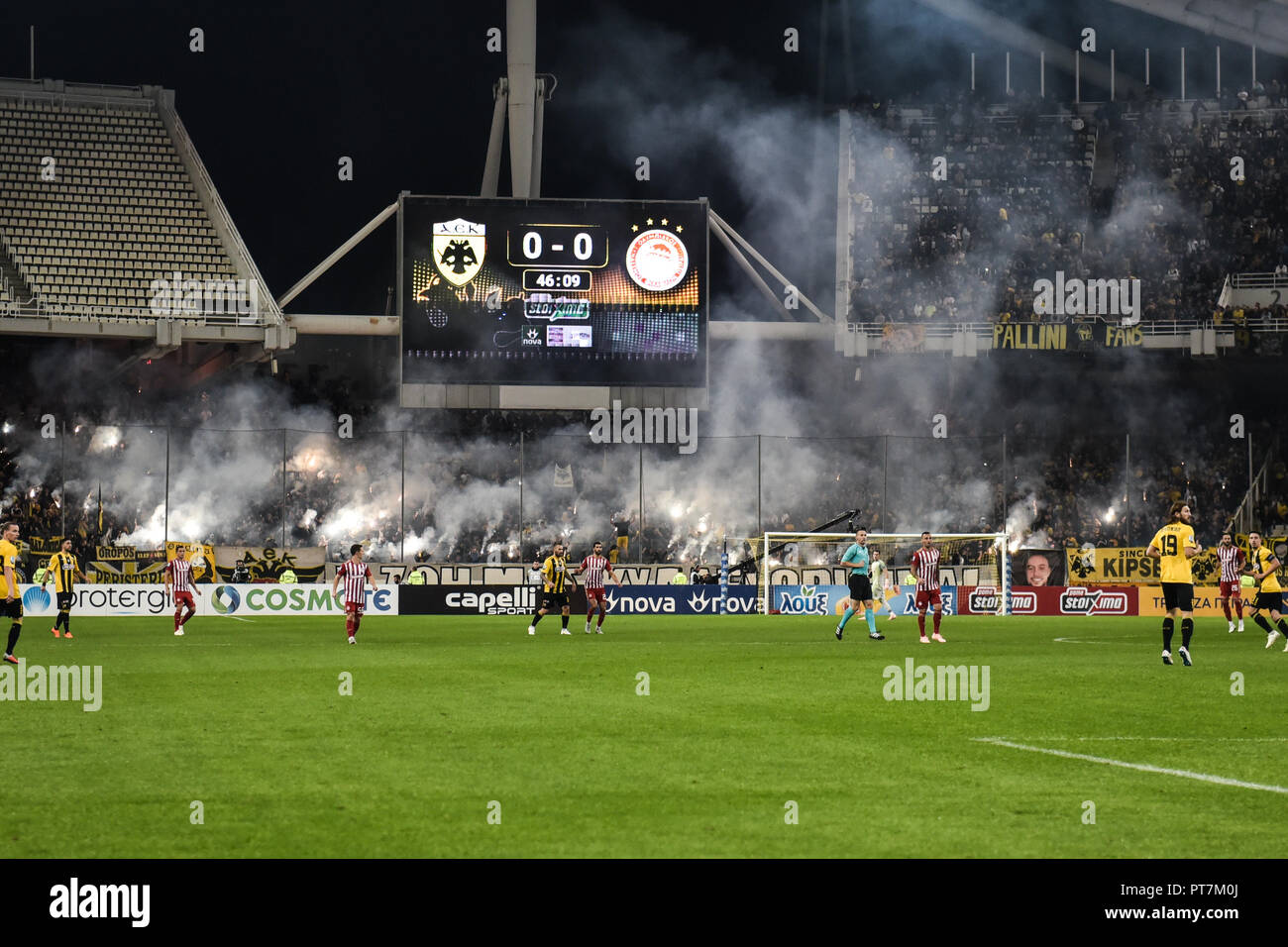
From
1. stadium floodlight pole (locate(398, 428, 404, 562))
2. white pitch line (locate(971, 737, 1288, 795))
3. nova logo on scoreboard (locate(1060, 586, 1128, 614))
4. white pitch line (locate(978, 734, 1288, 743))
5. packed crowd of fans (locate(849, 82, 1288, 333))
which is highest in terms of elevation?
packed crowd of fans (locate(849, 82, 1288, 333))

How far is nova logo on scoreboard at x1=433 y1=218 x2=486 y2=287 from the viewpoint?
149ft

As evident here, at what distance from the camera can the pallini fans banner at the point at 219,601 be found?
4053 centimetres

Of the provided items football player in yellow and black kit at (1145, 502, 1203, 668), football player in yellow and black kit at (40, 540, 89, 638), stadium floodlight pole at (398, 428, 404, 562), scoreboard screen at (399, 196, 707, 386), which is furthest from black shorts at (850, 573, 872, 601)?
stadium floodlight pole at (398, 428, 404, 562)

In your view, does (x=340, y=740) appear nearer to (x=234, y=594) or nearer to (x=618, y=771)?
(x=618, y=771)

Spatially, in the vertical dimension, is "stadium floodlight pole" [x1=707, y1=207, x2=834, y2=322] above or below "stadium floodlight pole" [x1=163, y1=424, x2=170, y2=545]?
above

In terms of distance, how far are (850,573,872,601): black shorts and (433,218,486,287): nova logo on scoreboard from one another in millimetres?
20777

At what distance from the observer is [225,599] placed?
4150cm

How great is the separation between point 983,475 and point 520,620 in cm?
1892

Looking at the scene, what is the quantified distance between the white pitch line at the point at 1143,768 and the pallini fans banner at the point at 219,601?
1219 inches

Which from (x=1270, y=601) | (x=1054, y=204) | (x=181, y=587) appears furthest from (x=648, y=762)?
(x=1054, y=204)

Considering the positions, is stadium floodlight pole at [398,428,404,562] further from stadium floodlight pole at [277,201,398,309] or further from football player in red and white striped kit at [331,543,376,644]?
football player in red and white striped kit at [331,543,376,644]

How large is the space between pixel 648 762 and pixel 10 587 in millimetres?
11729
